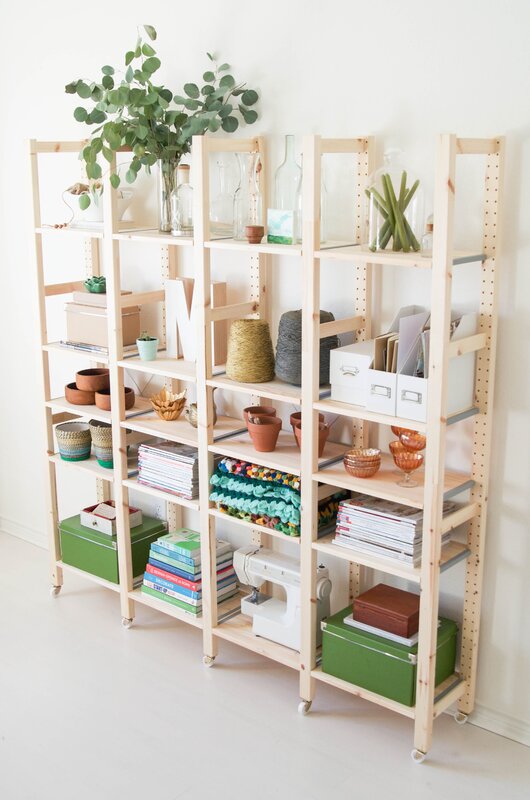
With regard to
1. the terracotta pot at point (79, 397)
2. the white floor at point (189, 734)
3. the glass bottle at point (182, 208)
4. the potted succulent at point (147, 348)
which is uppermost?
the glass bottle at point (182, 208)

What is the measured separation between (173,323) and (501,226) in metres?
1.21

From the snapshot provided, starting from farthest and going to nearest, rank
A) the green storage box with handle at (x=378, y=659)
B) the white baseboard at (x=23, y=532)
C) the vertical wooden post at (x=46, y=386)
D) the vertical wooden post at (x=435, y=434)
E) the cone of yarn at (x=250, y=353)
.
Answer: the white baseboard at (x=23, y=532), the vertical wooden post at (x=46, y=386), the cone of yarn at (x=250, y=353), the green storage box with handle at (x=378, y=659), the vertical wooden post at (x=435, y=434)

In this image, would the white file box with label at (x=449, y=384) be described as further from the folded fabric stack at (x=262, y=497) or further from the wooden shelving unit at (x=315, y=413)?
the folded fabric stack at (x=262, y=497)

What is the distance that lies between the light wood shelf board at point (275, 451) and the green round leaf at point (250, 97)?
109cm

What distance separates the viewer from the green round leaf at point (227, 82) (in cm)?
290

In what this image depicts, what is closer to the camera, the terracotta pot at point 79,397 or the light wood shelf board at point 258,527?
the light wood shelf board at point 258,527

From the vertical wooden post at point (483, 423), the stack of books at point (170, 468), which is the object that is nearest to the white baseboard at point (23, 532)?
the stack of books at point (170, 468)

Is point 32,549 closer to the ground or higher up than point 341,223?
closer to the ground

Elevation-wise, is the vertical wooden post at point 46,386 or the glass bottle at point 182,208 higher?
the glass bottle at point 182,208

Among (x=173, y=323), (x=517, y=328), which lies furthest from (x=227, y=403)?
(x=517, y=328)

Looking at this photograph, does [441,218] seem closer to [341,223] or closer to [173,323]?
[341,223]

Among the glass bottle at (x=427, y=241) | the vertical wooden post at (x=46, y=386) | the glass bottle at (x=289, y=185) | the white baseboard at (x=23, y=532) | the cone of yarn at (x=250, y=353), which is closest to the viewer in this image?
the glass bottle at (x=427, y=241)

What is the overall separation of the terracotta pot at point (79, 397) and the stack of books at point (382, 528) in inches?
49.0

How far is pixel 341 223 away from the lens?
9.28ft
